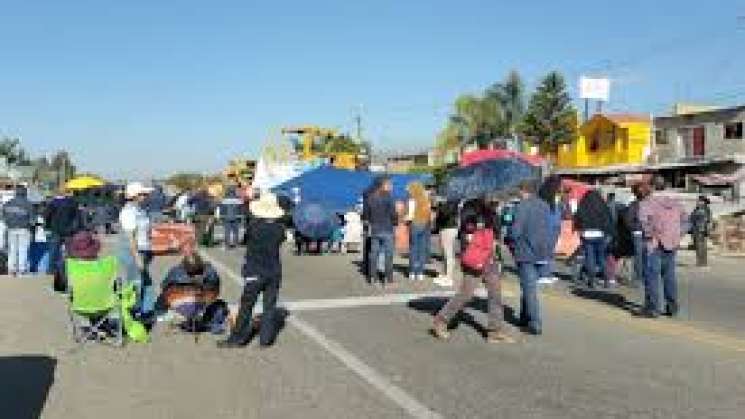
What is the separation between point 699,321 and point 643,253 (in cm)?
109

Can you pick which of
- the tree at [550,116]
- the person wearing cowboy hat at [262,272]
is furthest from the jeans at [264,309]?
the tree at [550,116]

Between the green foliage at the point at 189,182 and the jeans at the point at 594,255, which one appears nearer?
the jeans at the point at 594,255

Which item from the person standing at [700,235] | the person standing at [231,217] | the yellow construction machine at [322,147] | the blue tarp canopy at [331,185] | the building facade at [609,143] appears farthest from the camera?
the building facade at [609,143]

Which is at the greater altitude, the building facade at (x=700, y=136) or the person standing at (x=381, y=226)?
the building facade at (x=700, y=136)

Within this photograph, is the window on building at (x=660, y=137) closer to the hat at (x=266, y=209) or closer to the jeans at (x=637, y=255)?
the jeans at (x=637, y=255)

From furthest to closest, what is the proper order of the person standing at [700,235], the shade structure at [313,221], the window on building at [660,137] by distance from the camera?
the window on building at [660,137] → the shade structure at [313,221] → the person standing at [700,235]

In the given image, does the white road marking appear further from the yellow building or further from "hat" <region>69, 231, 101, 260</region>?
the yellow building

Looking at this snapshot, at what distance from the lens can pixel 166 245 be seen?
18234 mm

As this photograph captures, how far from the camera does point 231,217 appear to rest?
29.4m

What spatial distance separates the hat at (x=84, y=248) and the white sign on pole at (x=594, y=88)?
76462 millimetres

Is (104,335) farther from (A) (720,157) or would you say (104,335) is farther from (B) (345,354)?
(A) (720,157)

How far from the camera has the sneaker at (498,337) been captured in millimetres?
12219

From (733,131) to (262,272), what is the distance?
2173 inches

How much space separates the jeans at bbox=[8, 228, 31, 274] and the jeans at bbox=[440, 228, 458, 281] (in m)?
8.17
